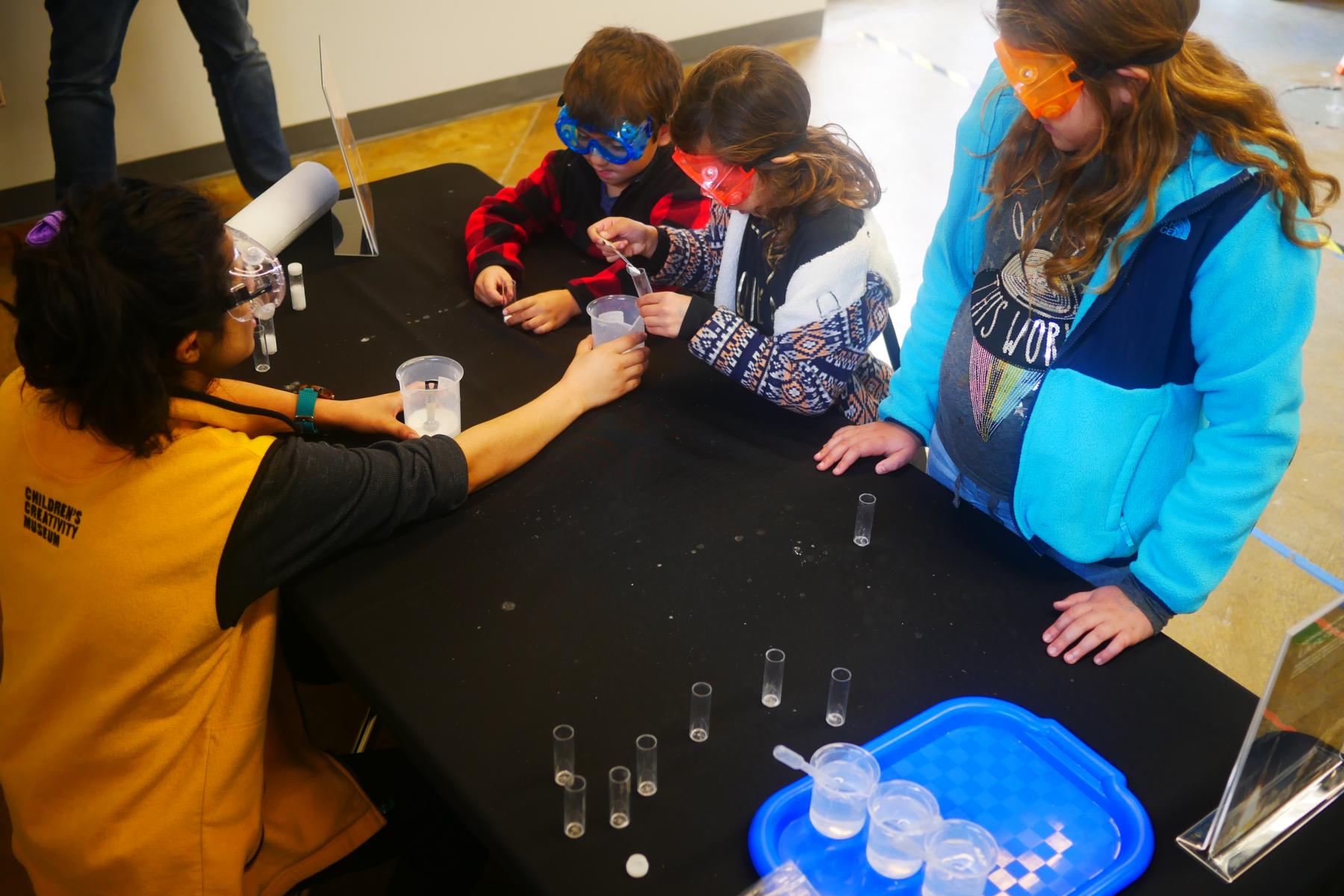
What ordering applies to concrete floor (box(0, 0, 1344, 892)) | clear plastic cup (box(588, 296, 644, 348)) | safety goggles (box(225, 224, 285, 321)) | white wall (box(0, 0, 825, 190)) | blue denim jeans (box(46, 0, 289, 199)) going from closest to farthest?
safety goggles (box(225, 224, 285, 321)) → clear plastic cup (box(588, 296, 644, 348)) → concrete floor (box(0, 0, 1344, 892)) → blue denim jeans (box(46, 0, 289, 199)) → white wall (box(0, 0, 825, 190))

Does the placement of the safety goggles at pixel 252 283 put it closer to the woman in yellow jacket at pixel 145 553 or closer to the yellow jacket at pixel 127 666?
the woman in yellow jacket at pixel 145 553

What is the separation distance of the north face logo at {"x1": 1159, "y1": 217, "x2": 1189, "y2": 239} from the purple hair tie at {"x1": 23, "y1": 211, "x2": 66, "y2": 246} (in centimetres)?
130

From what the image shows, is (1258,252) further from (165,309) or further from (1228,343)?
(165,309)

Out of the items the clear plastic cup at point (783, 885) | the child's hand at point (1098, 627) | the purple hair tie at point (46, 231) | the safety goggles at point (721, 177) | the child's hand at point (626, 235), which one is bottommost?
the clear plastic cup at point (783, 885)

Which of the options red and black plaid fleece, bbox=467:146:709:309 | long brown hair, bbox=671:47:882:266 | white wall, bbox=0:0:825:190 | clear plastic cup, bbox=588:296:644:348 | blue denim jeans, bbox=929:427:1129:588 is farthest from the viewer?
white wall, bbox=0:0:825:190

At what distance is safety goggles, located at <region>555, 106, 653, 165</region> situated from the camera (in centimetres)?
212

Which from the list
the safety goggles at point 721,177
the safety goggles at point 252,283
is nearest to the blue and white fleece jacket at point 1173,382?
the safety goggles at point 721,177

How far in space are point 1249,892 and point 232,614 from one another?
1.17 meters

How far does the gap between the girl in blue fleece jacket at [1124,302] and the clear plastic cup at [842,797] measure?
34 cm

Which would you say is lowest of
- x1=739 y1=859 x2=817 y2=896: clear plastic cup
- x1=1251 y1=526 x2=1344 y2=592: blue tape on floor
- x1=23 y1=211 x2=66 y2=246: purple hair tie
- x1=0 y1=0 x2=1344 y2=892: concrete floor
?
x1=1251 y1=526 x2=1344 y2=592: blue tape on floor

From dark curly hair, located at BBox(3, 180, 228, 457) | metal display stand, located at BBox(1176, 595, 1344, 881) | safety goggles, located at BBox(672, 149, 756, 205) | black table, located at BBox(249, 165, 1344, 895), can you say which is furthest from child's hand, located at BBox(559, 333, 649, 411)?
metal display stand, located at BBox(1176, 595, 1344, 881)

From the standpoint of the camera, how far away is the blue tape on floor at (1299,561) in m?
2.61

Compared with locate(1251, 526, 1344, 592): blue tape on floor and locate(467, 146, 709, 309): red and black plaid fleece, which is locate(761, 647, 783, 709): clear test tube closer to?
locate(467, 146, 709, 309): red and black plaid fleece

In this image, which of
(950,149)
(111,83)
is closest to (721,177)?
(111,83)
